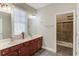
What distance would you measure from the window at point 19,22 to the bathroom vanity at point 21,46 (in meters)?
0.18

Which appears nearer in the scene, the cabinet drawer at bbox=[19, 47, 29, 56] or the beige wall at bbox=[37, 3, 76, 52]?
the cabinet drawer at bbox=[19, 47, 29, 56]

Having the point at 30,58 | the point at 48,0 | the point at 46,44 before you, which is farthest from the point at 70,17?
the point at 30,58

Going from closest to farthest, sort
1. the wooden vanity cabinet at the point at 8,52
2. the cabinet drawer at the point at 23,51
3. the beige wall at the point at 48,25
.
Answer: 1. the wooden vanity cabinet at the point at 8,52
2. the cabinet drawer at the point at 23,51
3. the beige wall at the point at 48,25

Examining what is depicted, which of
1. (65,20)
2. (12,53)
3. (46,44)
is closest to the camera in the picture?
(12,53)

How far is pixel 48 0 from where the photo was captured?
1.58m

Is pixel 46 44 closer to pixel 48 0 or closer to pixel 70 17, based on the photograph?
pixel 70 17

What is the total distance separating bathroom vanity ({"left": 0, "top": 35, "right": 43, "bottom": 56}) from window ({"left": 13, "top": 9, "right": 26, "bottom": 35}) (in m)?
0.18

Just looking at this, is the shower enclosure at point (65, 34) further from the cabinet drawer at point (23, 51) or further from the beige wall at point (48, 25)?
the cabinet drawer at point (23, 51)

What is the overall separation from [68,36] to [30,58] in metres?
0.73

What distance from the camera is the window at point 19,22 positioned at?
5.40ft

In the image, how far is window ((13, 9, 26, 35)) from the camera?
1645 millimetres

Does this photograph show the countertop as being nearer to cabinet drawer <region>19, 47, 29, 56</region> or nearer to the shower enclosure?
cabinet drawer <region>19, 47, 29, 56</region>

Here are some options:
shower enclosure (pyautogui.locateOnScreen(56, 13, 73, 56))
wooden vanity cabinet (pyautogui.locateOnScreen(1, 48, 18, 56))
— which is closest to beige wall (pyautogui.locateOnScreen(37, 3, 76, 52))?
shower enclosure (pyautogui.locateOnScreen(56, 13, 73, 56))

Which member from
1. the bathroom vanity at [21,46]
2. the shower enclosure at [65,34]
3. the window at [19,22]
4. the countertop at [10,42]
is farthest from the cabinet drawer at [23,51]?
the shower enclosure at [65,34]
